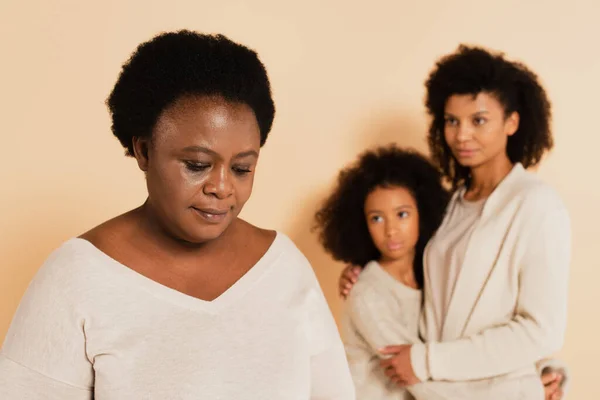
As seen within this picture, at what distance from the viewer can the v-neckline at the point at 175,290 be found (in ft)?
3.13

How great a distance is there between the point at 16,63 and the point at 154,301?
1119 millimetres

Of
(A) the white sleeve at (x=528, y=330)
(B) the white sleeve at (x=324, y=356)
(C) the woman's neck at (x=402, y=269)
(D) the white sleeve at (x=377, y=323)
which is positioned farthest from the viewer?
(C) the woman's neck at (x=402, y=269)

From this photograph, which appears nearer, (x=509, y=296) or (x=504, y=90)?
(x=509, y=296)

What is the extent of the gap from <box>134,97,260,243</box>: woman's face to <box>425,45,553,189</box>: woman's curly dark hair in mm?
962

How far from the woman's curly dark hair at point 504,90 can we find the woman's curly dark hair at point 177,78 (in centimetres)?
94

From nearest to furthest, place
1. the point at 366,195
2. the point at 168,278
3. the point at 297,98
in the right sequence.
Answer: the point at 168,278
the point at 366,195
the point at 297,98

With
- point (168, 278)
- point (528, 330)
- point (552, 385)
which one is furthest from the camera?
point (552, 385)

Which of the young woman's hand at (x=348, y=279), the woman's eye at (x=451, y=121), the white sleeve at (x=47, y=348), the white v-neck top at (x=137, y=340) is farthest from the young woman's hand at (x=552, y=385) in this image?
the white sleeve at (x=47, y=348)

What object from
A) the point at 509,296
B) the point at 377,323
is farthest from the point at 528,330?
the point at 377,323

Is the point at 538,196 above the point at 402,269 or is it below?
above

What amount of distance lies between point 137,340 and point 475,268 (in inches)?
37.4

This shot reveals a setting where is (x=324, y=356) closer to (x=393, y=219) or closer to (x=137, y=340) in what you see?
(x=137, y=340)

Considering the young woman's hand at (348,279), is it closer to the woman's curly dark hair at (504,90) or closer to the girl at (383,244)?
the girl at (383,244)

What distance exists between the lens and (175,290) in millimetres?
987
